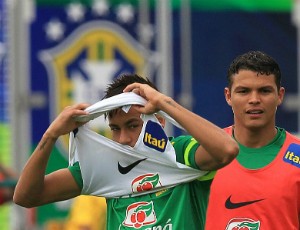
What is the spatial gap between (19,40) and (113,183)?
5761mm

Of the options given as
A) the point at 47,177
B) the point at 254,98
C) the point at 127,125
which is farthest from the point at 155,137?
Result: the point at 254,98

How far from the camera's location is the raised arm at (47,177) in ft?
17.9

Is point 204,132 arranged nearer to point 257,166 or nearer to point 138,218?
point 138,218

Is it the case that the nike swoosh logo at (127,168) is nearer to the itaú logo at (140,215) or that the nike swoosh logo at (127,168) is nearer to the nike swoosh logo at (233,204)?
the itaú logo at (140,215)

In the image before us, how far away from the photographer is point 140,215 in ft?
17.9

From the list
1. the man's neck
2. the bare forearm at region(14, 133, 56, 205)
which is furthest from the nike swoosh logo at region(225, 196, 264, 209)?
the bare forearm at region(14, 133, 56, 205)

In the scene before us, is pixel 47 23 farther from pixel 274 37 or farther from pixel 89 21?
pixel 274 37

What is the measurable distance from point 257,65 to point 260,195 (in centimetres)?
63

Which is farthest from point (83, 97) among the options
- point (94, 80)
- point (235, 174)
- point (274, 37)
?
point (235, 174)

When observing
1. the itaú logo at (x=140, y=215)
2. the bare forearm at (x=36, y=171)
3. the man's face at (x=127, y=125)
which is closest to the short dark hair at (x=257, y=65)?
the man's face at (x=127, y=125)

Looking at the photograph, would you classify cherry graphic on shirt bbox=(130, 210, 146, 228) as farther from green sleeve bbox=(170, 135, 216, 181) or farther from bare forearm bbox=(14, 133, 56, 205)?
bare forearm bbox=(14, 133, 56, 205)

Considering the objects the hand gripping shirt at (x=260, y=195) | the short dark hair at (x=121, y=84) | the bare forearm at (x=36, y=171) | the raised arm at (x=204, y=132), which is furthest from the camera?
the hand gripping shirt at (x=260, y=195)

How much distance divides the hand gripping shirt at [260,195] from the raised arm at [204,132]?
79cm

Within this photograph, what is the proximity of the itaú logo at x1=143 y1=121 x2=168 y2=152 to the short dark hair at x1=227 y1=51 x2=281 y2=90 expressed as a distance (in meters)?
0.85
